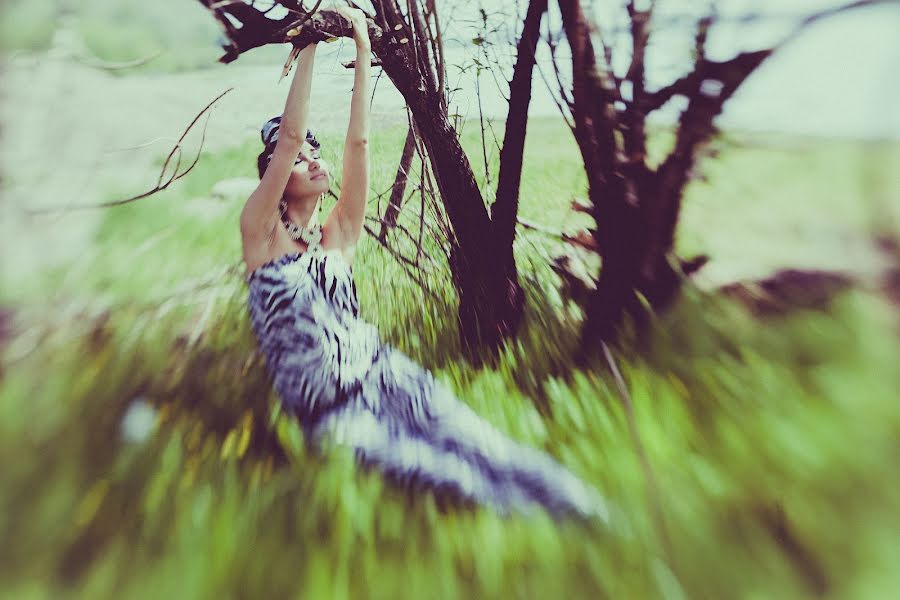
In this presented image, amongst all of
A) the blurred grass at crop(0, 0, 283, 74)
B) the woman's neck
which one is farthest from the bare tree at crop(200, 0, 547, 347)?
the woman's neck

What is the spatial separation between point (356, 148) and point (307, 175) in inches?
7.5

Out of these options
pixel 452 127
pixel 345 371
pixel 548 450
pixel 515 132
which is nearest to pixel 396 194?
pixel 452 127

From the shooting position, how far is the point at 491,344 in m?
1.70

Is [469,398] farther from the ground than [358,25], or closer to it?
closer to it

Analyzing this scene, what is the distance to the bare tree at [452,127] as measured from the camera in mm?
1159

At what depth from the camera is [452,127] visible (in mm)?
1555

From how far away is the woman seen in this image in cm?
111

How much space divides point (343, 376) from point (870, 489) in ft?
3.85

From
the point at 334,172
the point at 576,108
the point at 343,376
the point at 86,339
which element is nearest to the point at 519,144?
the point at 576,108

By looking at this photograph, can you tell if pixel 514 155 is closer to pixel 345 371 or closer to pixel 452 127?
pixel 452 127

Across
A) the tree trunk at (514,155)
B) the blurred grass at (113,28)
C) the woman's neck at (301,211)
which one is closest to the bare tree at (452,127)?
the tree trunk at (514,155)

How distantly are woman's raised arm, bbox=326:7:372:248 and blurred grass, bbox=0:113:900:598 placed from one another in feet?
2.09

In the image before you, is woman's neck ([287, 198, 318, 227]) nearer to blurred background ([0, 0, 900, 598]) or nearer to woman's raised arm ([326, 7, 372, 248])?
woman's raised arm ([326, 7, 372, 248])

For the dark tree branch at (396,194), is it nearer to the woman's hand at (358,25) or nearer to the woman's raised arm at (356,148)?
the woman's raised arm at (356,148)
